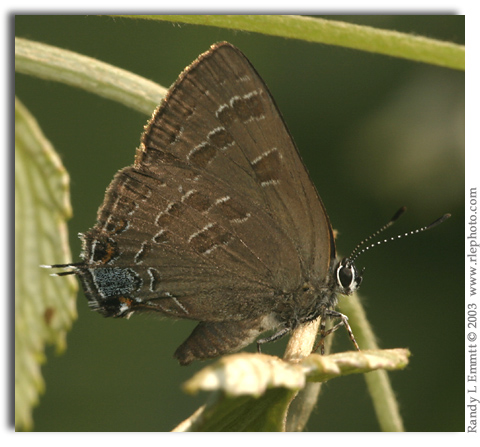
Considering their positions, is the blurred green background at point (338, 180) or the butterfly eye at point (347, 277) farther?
the blurred green background at point (338, 180)

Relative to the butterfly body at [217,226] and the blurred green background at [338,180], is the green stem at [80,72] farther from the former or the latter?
the blurred green background at [338,180]

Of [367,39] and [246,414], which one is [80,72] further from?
[246,414]

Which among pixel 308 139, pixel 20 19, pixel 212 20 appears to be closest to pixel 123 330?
pixel 308 139

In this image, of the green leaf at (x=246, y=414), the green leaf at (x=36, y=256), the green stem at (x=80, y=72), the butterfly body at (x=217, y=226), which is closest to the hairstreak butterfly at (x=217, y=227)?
the butterfly body at (x=217, y=226)

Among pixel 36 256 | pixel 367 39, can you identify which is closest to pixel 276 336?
pixel 36 256

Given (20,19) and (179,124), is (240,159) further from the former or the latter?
(20,19)

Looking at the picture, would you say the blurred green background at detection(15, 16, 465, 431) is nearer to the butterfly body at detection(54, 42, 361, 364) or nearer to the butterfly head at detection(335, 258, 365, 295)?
the butterfly head at detection(335, 258, 365, 295)
